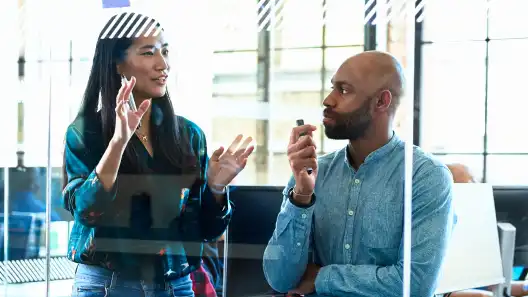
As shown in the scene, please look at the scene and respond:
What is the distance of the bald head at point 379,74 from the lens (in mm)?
1846

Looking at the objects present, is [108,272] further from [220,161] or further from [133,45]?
[133,45]

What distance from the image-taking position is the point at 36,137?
8.26ft

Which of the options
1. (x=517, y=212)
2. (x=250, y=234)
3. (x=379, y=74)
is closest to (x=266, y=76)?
(x=379, y=74)

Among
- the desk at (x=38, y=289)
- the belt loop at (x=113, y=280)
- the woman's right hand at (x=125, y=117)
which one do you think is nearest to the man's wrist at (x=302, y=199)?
the woman's right hand at (x=125, y=117)

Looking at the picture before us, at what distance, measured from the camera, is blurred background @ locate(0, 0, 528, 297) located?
6.22 ft

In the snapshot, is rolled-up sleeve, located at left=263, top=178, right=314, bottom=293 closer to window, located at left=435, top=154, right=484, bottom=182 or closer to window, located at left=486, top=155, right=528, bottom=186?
window, located at left=435, top=154, right=484, bottom=182

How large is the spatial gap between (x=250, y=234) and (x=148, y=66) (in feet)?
2.32

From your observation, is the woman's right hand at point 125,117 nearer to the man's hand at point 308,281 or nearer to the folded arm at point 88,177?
the folded arm at point 88,177

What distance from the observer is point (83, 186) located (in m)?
2.30

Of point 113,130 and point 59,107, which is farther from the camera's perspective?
point 59,107

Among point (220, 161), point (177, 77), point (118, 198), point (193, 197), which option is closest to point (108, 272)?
point (118, 198)

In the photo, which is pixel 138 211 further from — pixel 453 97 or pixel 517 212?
pixel 517 212

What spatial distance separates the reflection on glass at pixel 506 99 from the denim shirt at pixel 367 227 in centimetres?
22

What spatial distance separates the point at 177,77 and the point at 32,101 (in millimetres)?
703
